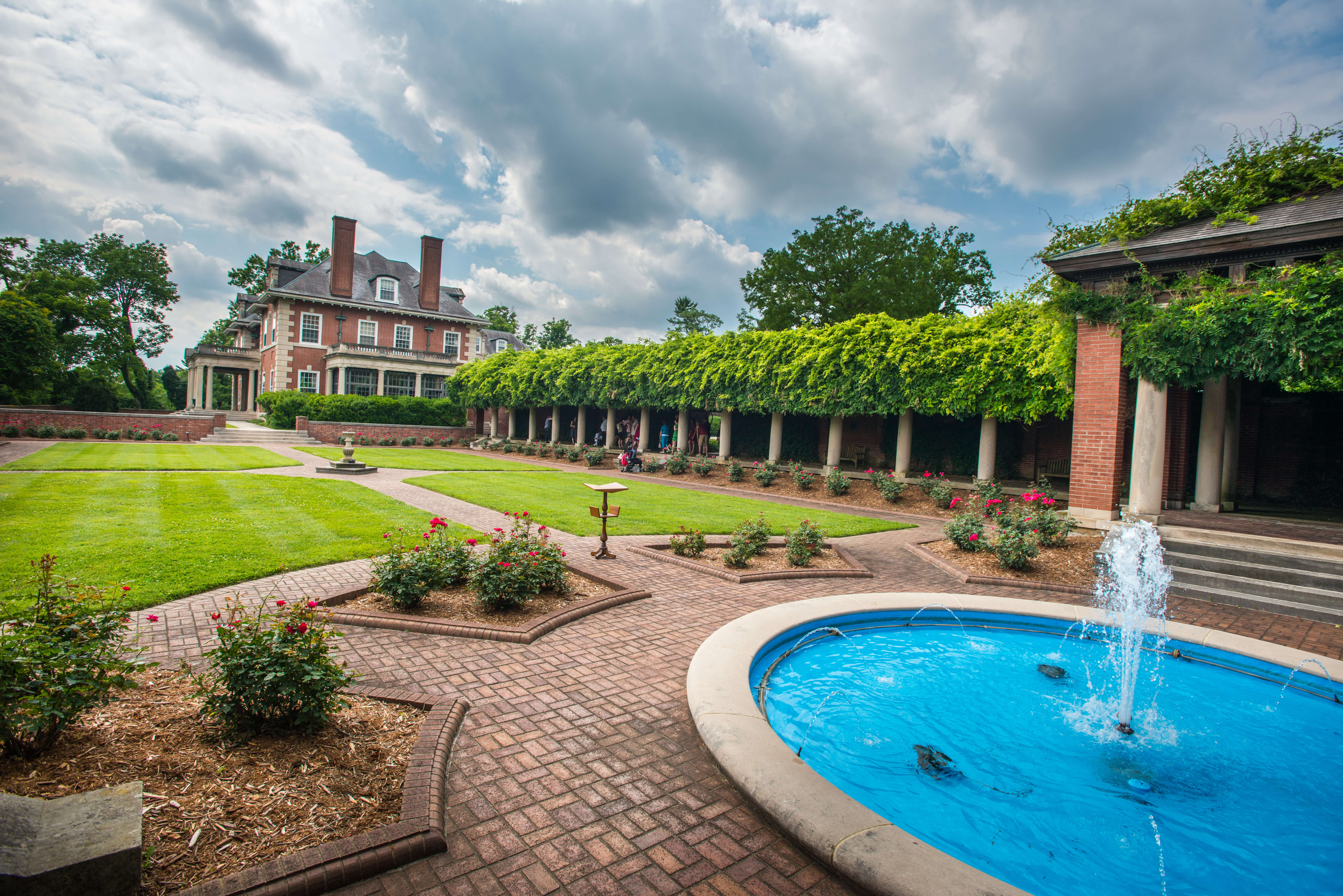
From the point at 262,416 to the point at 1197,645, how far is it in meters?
47.3

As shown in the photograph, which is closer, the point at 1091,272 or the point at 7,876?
the point at 7,876

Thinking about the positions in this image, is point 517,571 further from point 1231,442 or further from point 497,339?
point 497,339

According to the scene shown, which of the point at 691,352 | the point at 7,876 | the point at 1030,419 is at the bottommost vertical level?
the point at 7,876

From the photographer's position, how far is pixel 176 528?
376 inches

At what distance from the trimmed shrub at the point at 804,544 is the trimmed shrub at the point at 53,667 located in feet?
25.6

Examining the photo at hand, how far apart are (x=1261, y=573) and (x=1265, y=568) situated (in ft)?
0.29

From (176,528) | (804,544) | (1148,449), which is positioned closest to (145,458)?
(176,528)

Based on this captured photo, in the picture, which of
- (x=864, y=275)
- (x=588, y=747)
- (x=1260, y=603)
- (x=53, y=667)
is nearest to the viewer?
(x=53, y=667)

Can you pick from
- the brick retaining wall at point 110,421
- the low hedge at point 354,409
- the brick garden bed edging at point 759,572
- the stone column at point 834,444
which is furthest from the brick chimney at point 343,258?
the brick garden bed edging at point 759,572

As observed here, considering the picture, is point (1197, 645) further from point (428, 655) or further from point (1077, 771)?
point (428, 655)

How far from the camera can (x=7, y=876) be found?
207 centimetres

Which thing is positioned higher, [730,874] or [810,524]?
[810,524]

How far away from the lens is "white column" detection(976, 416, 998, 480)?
1688 cm

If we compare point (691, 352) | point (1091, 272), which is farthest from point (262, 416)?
point (1091, 272)
